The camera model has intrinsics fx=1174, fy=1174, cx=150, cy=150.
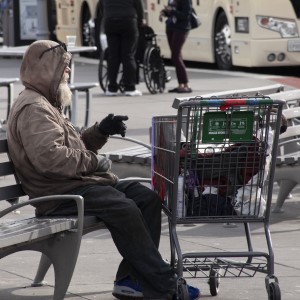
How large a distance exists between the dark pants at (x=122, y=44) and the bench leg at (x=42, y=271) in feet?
31.2

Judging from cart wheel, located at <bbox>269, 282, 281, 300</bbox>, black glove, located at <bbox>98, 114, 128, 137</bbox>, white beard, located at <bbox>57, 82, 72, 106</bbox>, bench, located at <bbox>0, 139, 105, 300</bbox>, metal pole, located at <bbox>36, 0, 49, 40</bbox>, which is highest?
white beard, located at <bbox>57, 82, 72, 106</bbox>

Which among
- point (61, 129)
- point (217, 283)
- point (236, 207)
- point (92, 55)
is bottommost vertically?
point (92, 55)

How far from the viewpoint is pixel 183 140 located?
5.46 metres

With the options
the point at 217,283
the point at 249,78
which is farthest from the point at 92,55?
the point at 217,283

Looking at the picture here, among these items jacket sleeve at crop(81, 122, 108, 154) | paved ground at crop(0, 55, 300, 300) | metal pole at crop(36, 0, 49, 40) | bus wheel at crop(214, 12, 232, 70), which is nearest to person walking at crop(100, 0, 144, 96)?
bus wheel at crop(214, 12, 232, 70)

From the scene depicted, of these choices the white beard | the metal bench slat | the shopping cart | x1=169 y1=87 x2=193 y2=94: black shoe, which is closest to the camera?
the metal bench slat

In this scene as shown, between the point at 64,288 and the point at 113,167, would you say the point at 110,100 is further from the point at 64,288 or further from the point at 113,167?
the point at 64,288

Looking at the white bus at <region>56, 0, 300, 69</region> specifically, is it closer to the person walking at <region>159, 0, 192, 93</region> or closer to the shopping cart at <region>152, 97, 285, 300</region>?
the person walking at <region>159, 0, 192, 93</region>

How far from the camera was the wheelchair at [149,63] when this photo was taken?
16266mm

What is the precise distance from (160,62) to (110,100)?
3.36 ft

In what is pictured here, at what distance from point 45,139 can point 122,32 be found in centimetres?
1009

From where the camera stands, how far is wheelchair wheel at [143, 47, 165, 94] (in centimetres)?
1625

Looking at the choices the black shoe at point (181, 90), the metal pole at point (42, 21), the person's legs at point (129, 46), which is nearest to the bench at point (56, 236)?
the person's legs at point (129, 46)

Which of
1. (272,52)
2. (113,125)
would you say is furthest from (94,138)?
(272,52)
